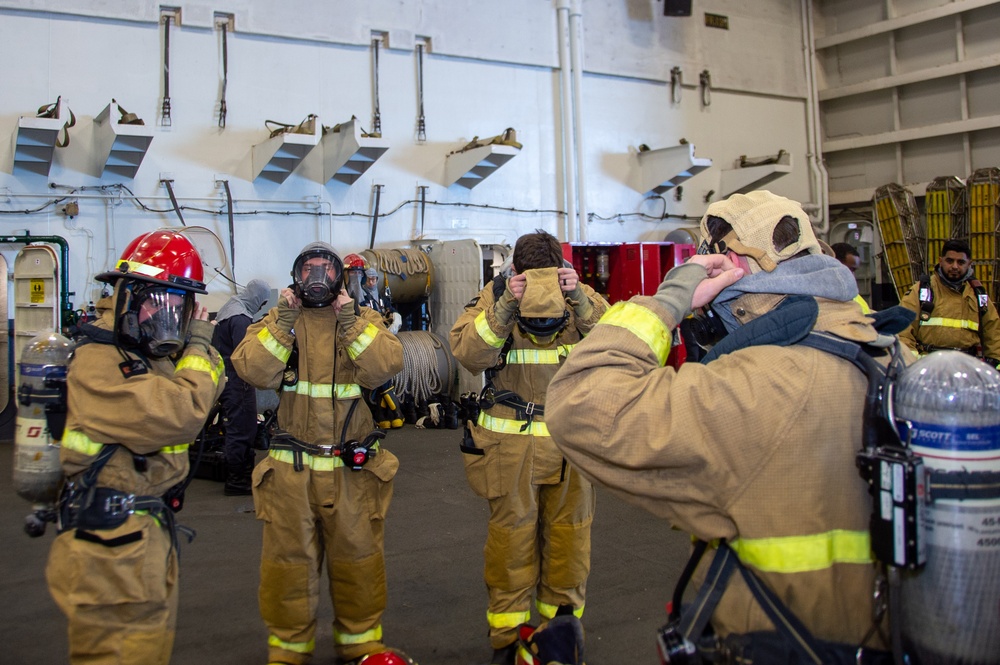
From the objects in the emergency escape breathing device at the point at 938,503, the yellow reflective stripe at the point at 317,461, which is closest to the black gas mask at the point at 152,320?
the yellow reflective stripe at the point at 317,461

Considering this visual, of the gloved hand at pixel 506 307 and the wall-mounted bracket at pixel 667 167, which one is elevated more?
the wall-mounted bracket at pixel 667 167

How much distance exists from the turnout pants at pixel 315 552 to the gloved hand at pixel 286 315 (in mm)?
559

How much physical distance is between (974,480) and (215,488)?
656cm

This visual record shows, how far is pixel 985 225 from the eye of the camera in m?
11.0

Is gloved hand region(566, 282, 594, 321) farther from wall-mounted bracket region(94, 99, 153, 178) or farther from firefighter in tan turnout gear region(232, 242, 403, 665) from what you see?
wall-mounted bracket region(94, 99, 153, 178)

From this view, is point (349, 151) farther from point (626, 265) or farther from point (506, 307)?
point (506, 307)

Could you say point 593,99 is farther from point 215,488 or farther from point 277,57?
point 215,488

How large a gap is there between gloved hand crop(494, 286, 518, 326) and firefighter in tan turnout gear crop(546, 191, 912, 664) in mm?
1941

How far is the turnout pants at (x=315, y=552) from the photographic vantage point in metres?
3.36

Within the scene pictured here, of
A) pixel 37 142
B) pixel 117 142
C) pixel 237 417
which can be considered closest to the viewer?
pixel 237 417

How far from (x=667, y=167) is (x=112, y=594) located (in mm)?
11191

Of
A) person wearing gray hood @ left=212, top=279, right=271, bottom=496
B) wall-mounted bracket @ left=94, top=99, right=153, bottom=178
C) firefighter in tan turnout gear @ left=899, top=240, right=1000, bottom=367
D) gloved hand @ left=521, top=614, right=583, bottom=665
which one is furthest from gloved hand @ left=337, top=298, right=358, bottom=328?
wall-mounted bracket @ left=94, top=99, right=153, bottom=178

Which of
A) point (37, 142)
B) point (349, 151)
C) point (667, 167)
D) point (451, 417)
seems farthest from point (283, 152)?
point (667, 167)

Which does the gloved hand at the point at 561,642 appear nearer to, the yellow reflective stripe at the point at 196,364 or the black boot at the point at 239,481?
the yellow reflective stripe at the point at 196,364
